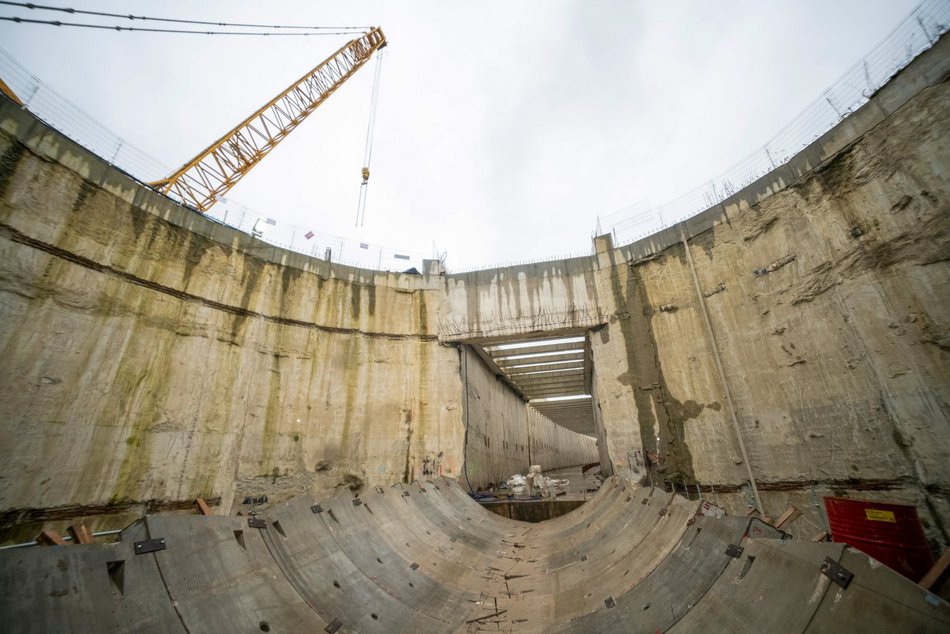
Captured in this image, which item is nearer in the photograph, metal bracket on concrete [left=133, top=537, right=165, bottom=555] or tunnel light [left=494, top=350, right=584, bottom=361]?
metal bracket on concrete [left=133, top=537, right=165, bottom=555]

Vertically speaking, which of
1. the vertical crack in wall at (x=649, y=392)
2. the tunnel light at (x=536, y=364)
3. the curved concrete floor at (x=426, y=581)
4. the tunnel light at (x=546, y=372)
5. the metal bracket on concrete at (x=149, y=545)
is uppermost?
the tunnel light at (x=536, y=364)

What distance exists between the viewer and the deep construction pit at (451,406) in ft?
11.6

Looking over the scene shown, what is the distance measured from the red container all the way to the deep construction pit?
95 centimetres

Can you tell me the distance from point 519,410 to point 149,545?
78.7ft

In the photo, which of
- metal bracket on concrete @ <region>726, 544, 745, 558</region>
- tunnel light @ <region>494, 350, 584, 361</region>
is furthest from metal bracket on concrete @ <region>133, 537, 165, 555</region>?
tunnel light @ <region>494, 350, 584, 361</region>

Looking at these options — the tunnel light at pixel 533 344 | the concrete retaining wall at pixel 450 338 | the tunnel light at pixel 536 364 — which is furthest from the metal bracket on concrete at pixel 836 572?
the tunnel light at pixel 536 364

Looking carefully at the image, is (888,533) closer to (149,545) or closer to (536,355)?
(149,545)

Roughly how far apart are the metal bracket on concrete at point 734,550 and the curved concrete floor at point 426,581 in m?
0.04

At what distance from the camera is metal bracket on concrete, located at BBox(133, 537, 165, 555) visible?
10.6ft

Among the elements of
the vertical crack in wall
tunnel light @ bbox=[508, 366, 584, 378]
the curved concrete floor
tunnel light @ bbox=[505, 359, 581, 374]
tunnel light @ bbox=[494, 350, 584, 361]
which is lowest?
the curved concrete floor

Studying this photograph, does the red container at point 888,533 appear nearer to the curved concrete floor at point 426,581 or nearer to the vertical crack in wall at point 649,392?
the curved concrete floor at point 426,581

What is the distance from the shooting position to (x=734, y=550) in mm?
3623

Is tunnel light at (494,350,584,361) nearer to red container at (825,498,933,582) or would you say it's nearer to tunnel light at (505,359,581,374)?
tunnel light at (505,359,581,374)

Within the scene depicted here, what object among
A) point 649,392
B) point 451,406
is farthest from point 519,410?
point 649,392
